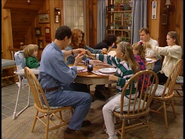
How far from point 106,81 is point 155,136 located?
2.79ft

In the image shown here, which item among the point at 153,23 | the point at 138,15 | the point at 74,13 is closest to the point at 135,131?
the point at 153,23

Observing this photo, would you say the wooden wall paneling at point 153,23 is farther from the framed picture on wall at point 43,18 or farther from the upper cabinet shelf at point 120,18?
the framed picture on wall at point 43,18

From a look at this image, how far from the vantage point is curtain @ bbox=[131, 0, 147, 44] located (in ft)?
15.6

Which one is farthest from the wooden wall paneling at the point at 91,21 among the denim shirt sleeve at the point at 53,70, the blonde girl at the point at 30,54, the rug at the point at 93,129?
the denim shirt sleeve at the point at 53,70

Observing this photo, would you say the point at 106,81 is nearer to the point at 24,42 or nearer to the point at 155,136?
the point at 155,136

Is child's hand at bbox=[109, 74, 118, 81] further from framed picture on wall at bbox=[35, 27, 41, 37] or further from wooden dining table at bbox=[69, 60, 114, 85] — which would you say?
framed picture on wall at bbox=[35, 27, 41, 37]

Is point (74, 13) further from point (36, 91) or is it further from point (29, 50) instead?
point (36, 91)

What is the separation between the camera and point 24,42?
629 cm

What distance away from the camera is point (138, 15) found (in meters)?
4.83

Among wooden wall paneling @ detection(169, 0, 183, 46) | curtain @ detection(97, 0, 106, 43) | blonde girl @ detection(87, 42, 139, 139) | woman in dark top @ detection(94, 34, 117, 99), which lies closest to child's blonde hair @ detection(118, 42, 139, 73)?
blonde girl @ detection(87, 42, 139, 139)

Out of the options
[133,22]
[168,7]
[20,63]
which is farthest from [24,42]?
[168,7]

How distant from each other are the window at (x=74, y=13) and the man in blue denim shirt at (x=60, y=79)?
11.7 ft

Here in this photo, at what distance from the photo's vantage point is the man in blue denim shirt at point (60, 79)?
2.02m

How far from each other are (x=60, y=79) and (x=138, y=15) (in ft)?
11.1
